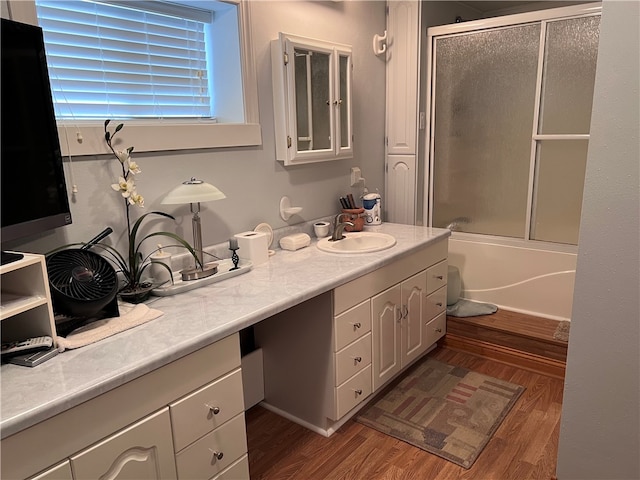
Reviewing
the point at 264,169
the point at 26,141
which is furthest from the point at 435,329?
the point at 26,141

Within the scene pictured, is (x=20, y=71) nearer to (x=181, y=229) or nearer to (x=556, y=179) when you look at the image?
(x=181, y=229)

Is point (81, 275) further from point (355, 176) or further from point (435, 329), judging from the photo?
point (435, 329)

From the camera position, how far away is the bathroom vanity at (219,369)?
42.8 inches

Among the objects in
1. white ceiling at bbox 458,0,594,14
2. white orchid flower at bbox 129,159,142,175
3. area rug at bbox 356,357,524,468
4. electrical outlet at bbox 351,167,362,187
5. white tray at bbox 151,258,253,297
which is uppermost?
white ceiling at bbox 458,0,594,14

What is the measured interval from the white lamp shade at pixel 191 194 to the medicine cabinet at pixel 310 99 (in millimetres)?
560

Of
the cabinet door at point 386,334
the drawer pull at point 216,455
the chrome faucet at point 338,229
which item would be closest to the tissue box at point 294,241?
the chrome faucet at point 338,229

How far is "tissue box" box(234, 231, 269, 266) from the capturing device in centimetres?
204

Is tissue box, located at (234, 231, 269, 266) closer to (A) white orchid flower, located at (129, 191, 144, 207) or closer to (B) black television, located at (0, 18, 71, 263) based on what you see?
(A) white orchid flower, located at (129, 191, 144, 207)

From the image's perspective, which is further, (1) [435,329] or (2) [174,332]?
(1) [435,329]

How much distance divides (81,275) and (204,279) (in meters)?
0.48

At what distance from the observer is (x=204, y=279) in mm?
1797

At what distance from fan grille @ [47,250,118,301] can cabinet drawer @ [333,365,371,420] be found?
1021 mm

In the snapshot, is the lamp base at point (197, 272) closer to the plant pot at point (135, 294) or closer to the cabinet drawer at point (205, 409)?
the plant pot at point (135, 294)

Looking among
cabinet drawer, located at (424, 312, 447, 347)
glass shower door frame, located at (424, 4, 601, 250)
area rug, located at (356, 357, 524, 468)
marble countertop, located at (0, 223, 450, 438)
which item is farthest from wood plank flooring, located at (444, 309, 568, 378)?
marble countertop, located at (0, 223, 450, 438)
